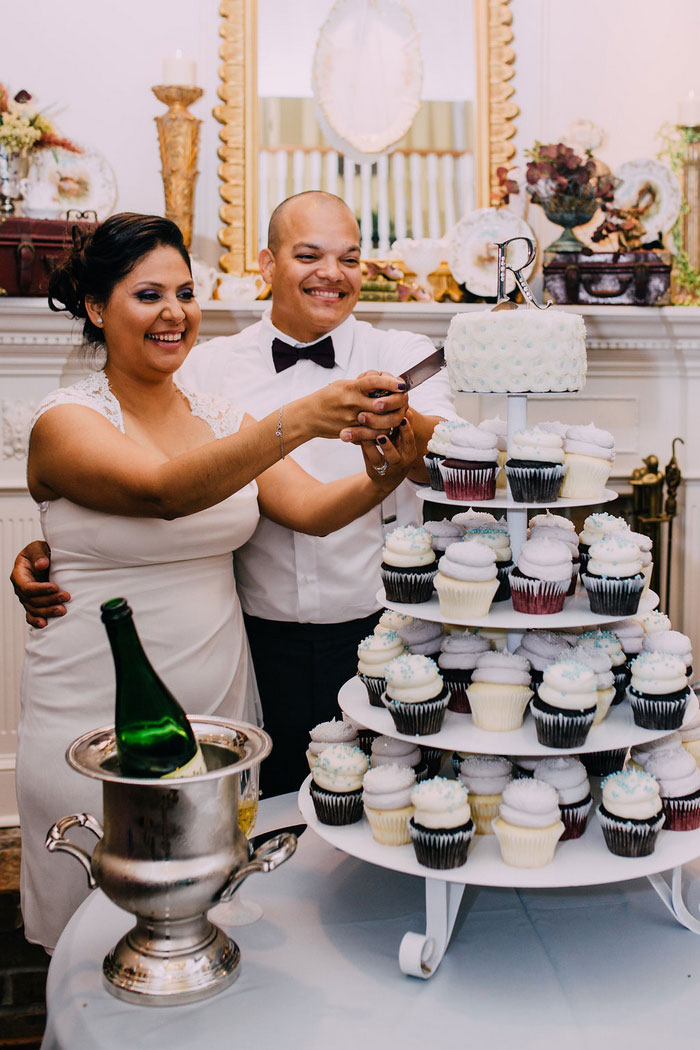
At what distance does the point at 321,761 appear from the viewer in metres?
1.54

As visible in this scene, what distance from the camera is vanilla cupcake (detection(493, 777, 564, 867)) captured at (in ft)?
4.50

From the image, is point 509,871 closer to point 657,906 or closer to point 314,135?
point 657,906

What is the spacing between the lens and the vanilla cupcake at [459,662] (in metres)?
1.58

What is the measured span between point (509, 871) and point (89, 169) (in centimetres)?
295

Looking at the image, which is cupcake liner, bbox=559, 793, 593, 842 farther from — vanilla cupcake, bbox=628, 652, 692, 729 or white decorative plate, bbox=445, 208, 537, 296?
white decorative plate, bbox=445, 208, 537, 296

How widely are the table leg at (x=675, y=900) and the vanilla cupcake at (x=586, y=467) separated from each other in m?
0.52

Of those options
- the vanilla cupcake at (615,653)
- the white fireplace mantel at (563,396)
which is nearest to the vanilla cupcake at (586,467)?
the vanilla cupcake at (615,653)

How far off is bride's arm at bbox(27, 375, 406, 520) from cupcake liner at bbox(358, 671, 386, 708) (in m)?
0.39

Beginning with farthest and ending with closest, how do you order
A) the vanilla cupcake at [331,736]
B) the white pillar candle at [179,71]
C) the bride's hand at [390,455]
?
1. the white pillar candle at [179,71]
2. the bride's hand at [390,455]
3. the vanilla cupcake at [331,736]

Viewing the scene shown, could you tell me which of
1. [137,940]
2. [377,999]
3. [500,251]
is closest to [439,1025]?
[377,999]

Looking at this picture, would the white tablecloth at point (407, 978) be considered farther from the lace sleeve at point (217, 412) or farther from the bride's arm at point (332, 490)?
the lace sleeve at point (217, 412)

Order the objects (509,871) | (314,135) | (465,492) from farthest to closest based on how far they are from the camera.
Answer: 1. (314,135)
2. (465,492)
3. (509,871)

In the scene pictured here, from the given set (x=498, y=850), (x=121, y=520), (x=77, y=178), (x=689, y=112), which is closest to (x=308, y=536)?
(x=121, y=520)

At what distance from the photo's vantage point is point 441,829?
137 cm
